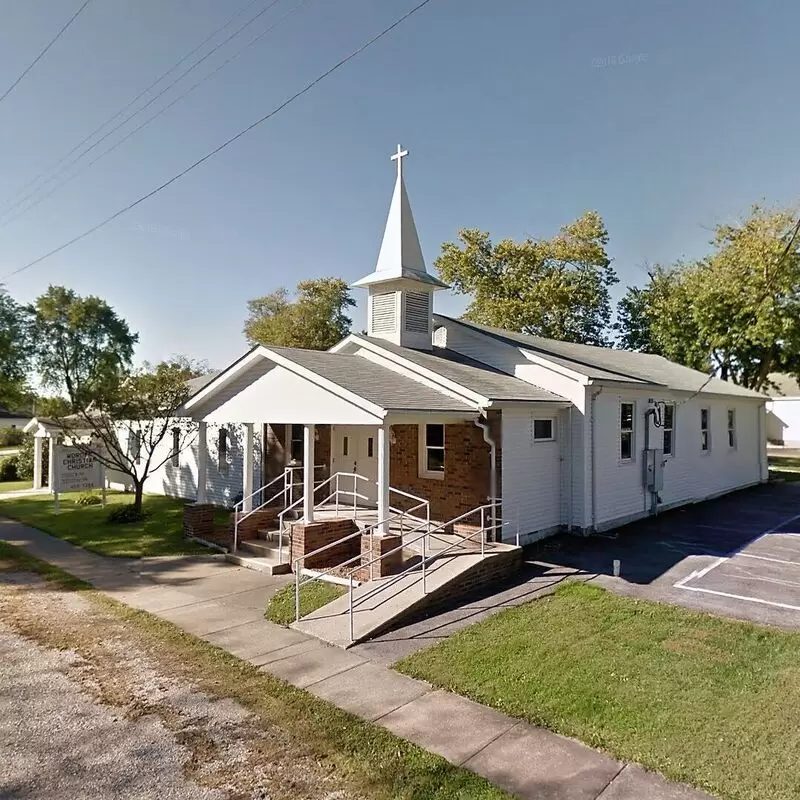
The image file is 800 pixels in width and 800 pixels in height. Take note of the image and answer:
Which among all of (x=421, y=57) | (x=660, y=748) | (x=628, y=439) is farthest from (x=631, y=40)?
(x=660, y=748)

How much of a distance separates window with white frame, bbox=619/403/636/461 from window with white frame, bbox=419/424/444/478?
4.68 meters

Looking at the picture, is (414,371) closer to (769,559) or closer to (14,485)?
(769,559)

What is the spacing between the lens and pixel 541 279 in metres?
36.0

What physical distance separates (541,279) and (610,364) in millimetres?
19839

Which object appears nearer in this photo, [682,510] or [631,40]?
[631,40]

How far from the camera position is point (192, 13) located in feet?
32.4

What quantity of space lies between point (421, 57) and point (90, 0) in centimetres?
573

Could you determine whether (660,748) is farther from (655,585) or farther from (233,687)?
(655,585)

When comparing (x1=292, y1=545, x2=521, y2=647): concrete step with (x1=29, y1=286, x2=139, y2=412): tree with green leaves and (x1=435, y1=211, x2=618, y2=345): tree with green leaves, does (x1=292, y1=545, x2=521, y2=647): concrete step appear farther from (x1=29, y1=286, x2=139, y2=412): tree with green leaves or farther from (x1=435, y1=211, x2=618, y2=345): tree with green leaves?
(x1=29, y1=286, x2=139, y2=412): tree with green leaves

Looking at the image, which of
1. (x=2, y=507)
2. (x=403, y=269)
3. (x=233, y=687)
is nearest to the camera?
A: (x=233, y=687)

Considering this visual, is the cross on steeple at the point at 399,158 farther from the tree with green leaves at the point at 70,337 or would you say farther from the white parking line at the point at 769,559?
the tree with green leaves at the point at 70,337

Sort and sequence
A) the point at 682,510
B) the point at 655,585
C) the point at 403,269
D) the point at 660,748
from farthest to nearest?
the point at 682,510
the point at 403,269
the point at 655,585
the point at 660,748

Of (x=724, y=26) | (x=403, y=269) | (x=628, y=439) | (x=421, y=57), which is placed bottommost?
(x=628, y=439)

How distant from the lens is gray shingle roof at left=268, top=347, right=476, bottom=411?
10.2m
